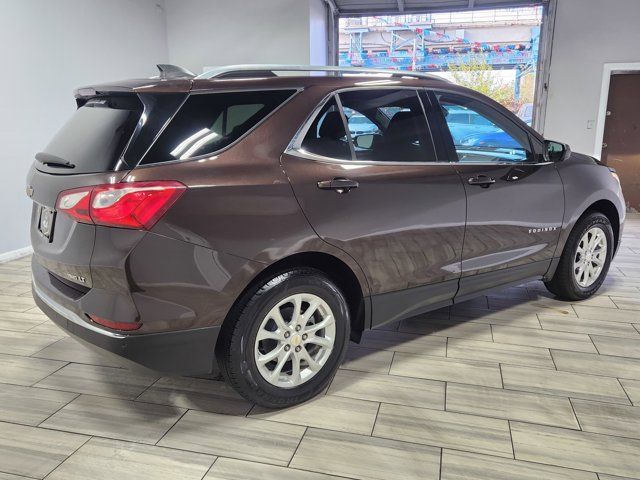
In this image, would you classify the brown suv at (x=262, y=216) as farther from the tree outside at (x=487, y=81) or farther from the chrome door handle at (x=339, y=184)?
the tree outside at (x=487, y=81)

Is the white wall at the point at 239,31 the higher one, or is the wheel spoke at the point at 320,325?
the white wall at the point at 239,31

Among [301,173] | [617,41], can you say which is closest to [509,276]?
[301,173]

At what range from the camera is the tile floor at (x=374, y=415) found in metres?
1.88

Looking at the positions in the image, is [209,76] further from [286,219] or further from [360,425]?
[360,425]

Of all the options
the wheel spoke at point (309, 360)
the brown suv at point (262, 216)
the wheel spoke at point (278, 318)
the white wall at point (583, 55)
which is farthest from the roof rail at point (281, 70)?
the white wall at point (583, 55)

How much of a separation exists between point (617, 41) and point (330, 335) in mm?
6782

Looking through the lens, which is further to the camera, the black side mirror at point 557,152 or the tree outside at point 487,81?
the tree outside at point 487,81

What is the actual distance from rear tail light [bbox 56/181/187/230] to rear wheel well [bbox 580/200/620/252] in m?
2.79

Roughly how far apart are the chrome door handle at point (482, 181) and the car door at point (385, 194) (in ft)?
0.33

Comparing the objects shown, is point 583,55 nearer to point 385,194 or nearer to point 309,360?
point 385,194

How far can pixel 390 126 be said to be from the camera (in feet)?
8.29

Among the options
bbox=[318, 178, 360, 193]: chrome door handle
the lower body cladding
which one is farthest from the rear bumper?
bbox=[318, 178, 360, 193]: chrome door handle

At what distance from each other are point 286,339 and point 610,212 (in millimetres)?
2666

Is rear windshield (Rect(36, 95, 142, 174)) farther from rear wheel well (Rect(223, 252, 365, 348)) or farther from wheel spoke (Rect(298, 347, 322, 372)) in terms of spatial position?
wheel spoke (Rect(298, 347, 322, 372))
